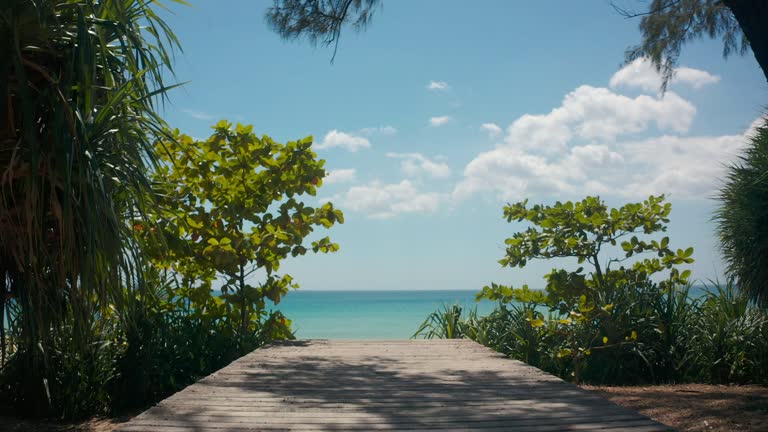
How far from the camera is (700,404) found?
519 cm

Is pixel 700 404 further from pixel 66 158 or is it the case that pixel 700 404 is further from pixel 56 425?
pixel 56 425

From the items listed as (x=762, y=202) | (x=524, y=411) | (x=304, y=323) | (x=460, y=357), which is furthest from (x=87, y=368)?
(x=304, y=323)

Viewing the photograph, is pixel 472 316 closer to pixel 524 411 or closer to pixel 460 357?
pixel 460 357

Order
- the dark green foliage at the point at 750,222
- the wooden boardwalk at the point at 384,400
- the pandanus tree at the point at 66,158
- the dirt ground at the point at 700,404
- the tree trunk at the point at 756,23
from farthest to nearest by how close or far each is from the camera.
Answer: the dark green foliage at the point at 750,222 → the tree trunk at the point at 756,23 → the dirt ground at the point at 700,404 → the pandanus tree at the point at 66,158 → the wooden boardwalk at the point at 384,400

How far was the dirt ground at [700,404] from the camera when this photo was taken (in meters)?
4.50

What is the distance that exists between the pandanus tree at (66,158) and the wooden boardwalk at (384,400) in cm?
110

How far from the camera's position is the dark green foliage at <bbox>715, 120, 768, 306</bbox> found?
6.10 metres

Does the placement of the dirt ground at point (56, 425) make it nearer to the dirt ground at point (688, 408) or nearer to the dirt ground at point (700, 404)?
the dirt ground at point (688, 408)

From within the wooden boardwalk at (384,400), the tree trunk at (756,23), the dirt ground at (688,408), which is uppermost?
the tree trunk at (756,23)

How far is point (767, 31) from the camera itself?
15.9 ft

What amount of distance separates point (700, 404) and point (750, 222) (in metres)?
2.10

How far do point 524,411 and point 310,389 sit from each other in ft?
4.84

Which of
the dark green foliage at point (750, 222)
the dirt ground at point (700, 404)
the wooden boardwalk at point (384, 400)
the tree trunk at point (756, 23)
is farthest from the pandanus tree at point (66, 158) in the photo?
the dark green foliage at point (750, 222)

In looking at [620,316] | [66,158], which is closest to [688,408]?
[620,316]
